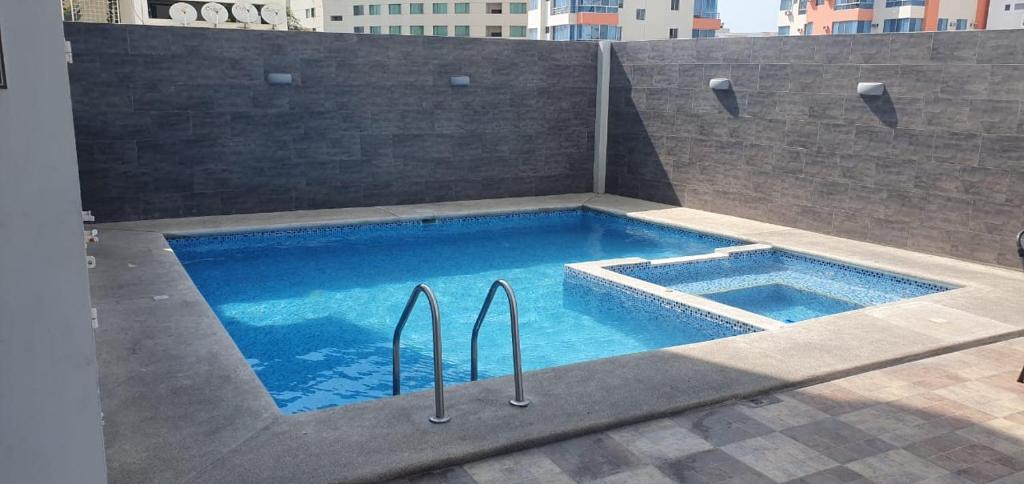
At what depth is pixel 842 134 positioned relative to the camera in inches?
408

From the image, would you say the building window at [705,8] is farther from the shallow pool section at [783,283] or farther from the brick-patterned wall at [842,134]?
the shallow pool section at [783,283]

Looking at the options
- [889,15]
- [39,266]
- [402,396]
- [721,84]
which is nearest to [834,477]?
[402,396]

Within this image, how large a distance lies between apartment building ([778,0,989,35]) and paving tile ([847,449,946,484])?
53.1 meters

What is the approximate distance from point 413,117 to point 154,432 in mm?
→ 9034

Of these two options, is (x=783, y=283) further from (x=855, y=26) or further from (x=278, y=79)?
(x=855, y=26)

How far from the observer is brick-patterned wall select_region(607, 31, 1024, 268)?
883 centimetres

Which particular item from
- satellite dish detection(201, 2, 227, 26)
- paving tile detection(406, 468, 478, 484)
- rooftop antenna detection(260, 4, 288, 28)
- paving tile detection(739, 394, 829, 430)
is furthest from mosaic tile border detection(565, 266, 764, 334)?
satellite dish detection(201, 2, 227, 26)

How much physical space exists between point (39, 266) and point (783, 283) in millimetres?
8377

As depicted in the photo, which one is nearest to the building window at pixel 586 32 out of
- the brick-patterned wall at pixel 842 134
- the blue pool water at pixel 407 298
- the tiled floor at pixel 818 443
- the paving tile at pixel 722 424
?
the brick-patterned wall at pixel 842 134

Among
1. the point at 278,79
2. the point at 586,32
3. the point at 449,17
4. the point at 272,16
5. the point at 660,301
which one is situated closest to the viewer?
the point at 660,301

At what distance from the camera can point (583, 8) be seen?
5800 centimetres

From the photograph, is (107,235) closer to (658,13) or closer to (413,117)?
(413,117)

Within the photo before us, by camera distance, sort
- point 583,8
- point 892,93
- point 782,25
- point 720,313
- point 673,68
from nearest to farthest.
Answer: point 720,313 → point 892,93 → point 673,68 → point 583,8 → point 782,25

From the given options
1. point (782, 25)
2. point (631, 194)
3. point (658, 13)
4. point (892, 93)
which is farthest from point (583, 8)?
point (892, 93)
